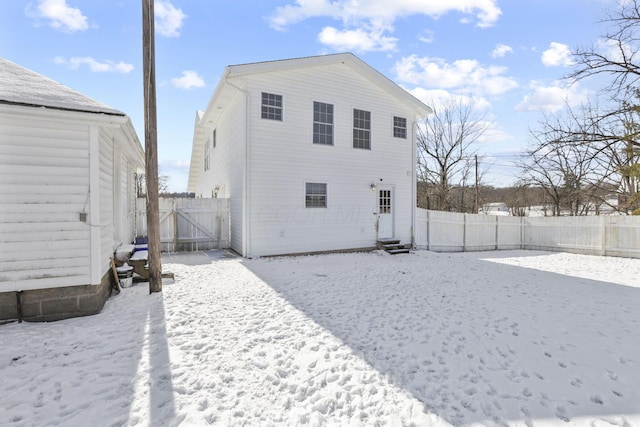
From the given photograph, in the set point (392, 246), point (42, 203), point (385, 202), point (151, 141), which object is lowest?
point (392, 246)

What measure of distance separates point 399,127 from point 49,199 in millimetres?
11084

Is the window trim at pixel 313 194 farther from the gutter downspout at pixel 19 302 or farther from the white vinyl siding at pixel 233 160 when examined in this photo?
the gutter downspout at pixel 19 302

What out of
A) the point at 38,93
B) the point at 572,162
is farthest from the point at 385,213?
the point at 572,162

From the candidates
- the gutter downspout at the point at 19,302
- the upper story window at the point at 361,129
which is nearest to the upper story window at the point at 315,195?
the upper story window at the point at 361,129

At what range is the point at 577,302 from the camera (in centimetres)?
589

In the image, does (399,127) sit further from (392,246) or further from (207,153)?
(207,153)

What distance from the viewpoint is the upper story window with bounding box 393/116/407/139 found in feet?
40.2

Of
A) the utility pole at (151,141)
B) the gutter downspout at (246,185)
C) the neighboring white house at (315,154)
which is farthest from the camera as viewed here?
the neighboring white house at (315,154)

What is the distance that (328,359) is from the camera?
347cm

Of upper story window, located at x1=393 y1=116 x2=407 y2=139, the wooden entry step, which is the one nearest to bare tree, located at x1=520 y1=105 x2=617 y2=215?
upper story window, located at x1=393 y1=116 x2=407 y2=139

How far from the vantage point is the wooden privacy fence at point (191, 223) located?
421 inches

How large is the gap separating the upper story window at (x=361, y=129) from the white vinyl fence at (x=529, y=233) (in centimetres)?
376

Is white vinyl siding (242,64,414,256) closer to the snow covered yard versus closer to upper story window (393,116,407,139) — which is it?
upper story window (393,116,407,139)

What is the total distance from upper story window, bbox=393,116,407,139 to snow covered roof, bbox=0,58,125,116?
9.85m
